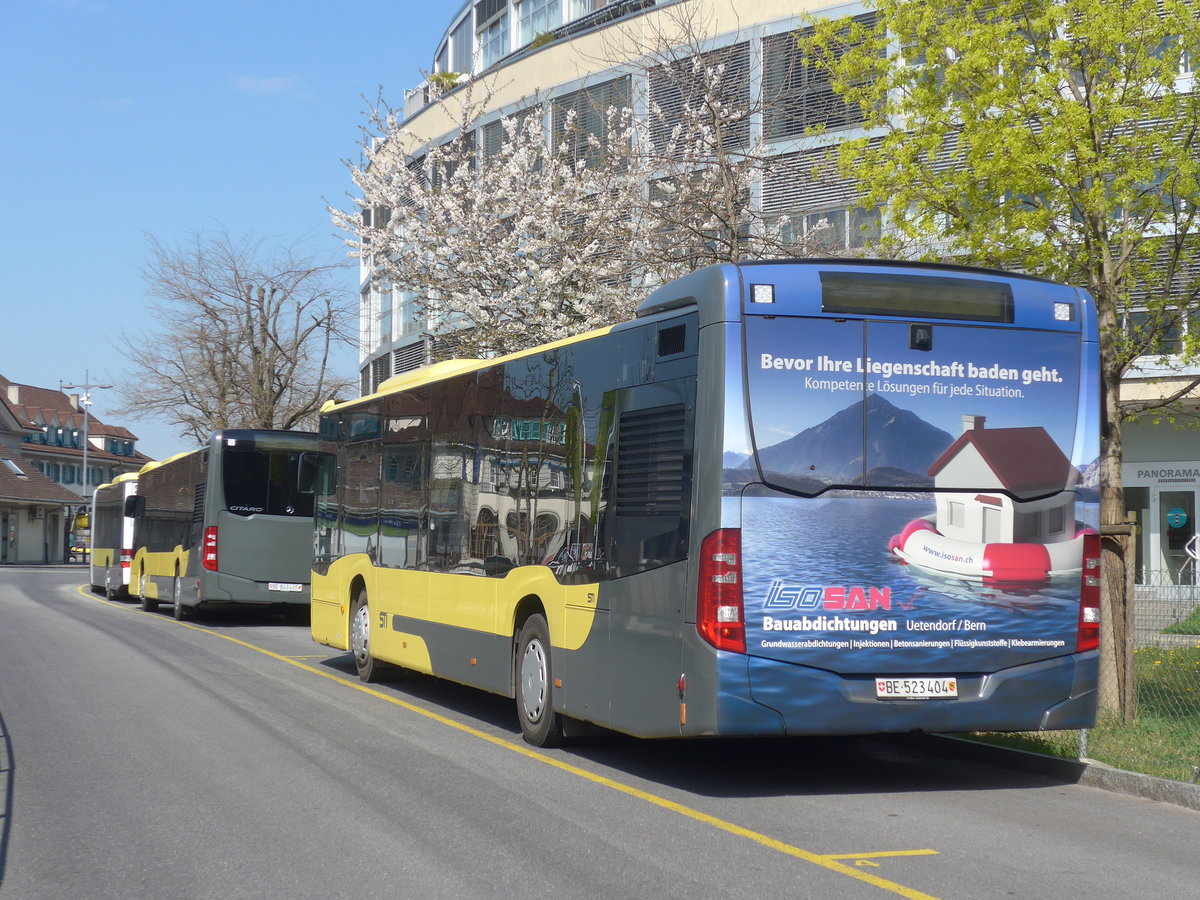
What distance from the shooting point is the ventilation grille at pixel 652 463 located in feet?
27.9

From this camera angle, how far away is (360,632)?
1509cm

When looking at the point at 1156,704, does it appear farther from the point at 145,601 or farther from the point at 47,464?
the point at 47,464

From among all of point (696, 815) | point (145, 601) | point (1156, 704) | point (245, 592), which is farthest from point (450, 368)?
point (145, 601)

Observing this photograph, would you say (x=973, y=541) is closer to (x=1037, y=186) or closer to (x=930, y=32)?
(x=1037, y=186)

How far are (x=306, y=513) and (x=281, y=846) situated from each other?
17524 mm

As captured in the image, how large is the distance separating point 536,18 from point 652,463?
37800mm

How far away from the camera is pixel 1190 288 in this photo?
1328 cm

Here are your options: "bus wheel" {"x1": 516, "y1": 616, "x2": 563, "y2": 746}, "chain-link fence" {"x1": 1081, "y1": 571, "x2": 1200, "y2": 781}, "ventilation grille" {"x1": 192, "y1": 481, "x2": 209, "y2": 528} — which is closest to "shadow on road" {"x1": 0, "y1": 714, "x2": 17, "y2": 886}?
"bus wheel" {"x1": 516, "y1": 616, "x2": 563, "y2": 746}

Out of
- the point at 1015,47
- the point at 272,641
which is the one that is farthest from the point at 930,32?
the point at 272,641

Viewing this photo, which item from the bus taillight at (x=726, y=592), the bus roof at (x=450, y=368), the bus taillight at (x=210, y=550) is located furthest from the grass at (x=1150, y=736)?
the bus taillight at (x=210, y=550)

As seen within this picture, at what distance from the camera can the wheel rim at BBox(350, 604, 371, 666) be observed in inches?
585

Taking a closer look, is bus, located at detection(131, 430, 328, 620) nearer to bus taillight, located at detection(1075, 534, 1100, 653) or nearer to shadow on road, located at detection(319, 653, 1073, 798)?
shadow on road, located at detection(319, 653, 1073, 798)

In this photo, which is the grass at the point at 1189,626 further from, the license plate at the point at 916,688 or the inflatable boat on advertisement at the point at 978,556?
the license plate at the point at 916,688

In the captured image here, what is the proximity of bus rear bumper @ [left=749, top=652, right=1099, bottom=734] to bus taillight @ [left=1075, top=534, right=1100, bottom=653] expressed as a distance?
98 mm
